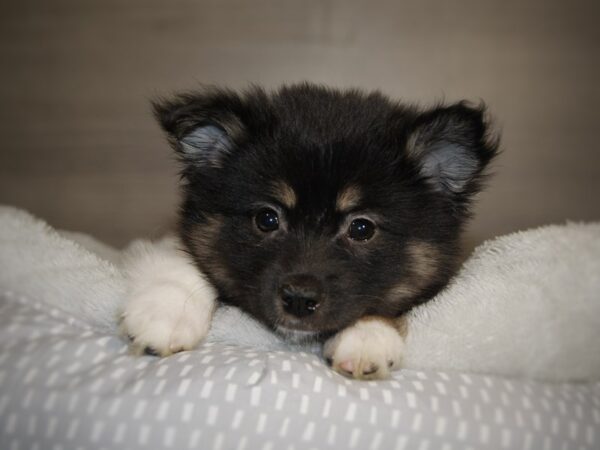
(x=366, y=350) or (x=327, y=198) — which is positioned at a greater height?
(x=327, y=198)

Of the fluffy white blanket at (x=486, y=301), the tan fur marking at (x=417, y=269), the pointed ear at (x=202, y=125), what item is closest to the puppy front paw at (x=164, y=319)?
the fluffy white blanket at (x=486, y=301)

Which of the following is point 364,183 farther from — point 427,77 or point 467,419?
point 427,77

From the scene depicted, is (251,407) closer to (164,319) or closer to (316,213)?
(164,319)

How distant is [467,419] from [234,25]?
11.2 feet

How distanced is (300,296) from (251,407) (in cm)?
50

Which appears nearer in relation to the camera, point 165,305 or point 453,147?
point 165,305

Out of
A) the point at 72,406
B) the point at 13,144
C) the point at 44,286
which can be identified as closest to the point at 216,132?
the point at 44,286

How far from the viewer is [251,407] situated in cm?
170

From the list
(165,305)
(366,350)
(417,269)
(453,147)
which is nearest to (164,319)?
(165,305)

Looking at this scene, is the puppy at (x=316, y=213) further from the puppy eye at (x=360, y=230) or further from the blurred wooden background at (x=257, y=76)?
the blurred wooden background at (x=257, y=76)

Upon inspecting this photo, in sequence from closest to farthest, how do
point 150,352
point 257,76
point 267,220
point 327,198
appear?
point 150,352, point 327,198, point 267,220, point 257,76

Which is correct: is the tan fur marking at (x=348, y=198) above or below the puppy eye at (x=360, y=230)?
above

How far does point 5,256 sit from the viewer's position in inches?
89.4

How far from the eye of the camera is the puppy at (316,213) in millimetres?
2162
